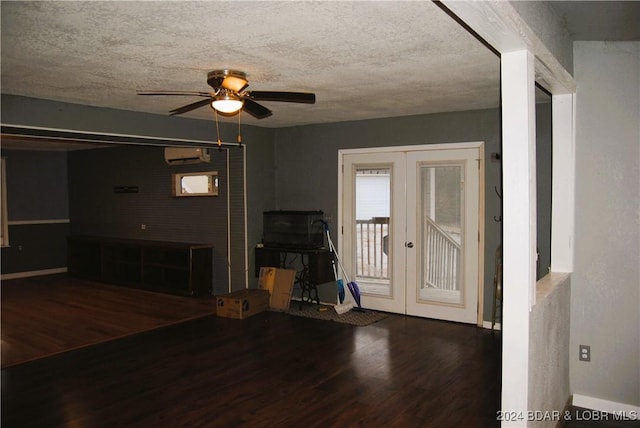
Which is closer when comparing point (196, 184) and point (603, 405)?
point (603, 405)

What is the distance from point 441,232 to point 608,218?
2.36 m

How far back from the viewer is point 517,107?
88.9 inches

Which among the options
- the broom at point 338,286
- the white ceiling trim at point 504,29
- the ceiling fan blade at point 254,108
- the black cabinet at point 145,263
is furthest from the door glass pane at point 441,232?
the black cabinet at point 145,263

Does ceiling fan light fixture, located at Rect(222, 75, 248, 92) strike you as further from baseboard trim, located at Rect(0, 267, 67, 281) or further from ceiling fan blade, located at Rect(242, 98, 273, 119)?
baseboard trim, located at Rect(0, 267, 67, 281)

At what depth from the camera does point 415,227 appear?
5.73m

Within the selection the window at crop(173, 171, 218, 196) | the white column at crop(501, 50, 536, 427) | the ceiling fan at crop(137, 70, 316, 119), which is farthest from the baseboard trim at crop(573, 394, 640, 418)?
the window at crop(173, 171, 218, 196)

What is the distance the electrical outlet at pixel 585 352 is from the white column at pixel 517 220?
1512 millimetres

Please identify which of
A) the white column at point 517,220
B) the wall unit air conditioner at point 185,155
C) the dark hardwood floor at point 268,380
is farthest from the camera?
the wall unit air conditioner at point 185,155

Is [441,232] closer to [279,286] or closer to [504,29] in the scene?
[279,286]

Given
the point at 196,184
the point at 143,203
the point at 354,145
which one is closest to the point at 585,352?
the point at 354,145

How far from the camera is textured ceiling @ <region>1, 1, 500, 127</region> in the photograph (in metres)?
2.36

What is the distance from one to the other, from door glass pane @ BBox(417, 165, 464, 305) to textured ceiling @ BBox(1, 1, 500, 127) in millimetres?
1222

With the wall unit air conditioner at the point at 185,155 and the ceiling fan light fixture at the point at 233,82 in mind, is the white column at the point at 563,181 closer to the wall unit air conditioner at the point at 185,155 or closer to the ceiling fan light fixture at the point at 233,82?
the ceiling fan light fixture at the point at 233,82

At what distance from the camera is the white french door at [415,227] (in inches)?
214
